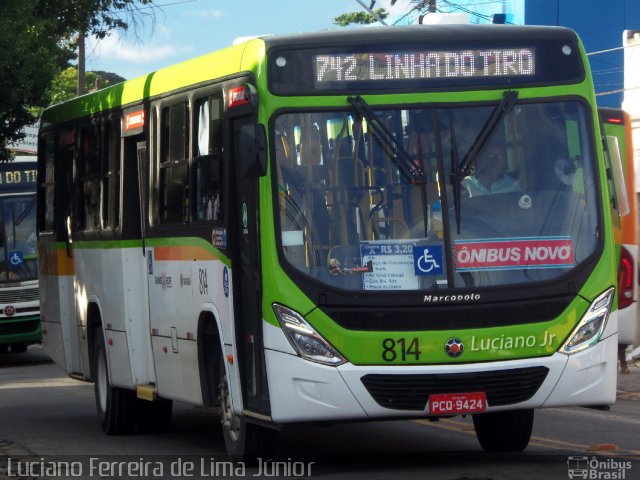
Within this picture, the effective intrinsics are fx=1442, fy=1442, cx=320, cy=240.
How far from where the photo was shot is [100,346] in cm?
1399

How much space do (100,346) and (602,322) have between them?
603 centimetres

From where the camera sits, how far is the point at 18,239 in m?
26.0

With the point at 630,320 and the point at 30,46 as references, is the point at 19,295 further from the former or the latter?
the point at 630,320

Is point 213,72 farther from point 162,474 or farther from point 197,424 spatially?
point 197,424

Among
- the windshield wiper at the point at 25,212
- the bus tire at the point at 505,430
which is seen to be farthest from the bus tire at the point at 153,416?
the windshield wiper at the point at 25,212

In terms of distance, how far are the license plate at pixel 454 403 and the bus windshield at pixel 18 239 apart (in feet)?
58.2

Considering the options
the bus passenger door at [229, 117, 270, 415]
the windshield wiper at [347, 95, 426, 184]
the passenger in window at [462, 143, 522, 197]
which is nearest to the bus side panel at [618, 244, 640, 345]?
the passenger in window at [462, 143, 522, 197]

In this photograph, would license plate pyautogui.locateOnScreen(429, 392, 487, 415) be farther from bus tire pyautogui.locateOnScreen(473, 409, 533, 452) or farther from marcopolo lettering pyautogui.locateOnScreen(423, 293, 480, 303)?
bus tire pyautogui.locateOnScreen(473, 409, 533, 452)

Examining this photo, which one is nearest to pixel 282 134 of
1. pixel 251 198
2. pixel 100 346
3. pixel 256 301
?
pixel 251 198

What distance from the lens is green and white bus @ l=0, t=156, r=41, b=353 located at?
2572cm

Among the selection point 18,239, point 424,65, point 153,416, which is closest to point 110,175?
point 153,416

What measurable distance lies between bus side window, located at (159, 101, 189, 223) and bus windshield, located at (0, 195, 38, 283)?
1459 cm

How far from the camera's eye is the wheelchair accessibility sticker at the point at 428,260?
9.32m

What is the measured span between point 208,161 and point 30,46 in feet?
34.4
